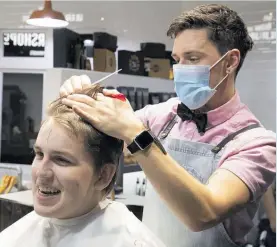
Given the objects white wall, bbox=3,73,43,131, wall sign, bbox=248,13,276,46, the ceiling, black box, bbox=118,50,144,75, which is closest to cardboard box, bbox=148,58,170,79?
black box, bbox=118,50,144,75

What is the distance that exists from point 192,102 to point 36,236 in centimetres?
66

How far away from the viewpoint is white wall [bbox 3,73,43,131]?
17.0 feet

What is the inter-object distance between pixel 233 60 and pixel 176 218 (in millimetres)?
A: 539

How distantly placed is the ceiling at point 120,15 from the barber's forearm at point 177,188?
4519 mm

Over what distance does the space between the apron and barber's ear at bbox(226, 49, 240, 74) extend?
20 centimetres

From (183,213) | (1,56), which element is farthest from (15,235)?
(1,56)

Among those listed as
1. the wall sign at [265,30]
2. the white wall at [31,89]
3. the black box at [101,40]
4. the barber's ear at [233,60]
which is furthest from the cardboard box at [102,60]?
the barber's ear at [233,60]

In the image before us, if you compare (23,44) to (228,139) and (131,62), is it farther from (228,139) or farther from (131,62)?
(228,139)

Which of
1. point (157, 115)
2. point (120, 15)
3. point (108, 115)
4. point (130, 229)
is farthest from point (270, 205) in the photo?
point (108, 115)

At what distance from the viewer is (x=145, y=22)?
6301mm

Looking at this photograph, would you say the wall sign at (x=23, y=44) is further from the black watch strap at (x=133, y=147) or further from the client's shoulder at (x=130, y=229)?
the black watch strap at (x=133, y=147)

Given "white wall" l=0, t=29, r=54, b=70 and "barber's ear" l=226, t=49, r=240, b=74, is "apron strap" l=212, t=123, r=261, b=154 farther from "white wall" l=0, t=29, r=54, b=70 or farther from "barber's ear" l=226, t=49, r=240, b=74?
"white wall" l=0, t=29, r=54, b=70

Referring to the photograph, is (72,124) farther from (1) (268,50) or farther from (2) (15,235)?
(1) (268,50)

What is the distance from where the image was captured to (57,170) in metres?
1.18
